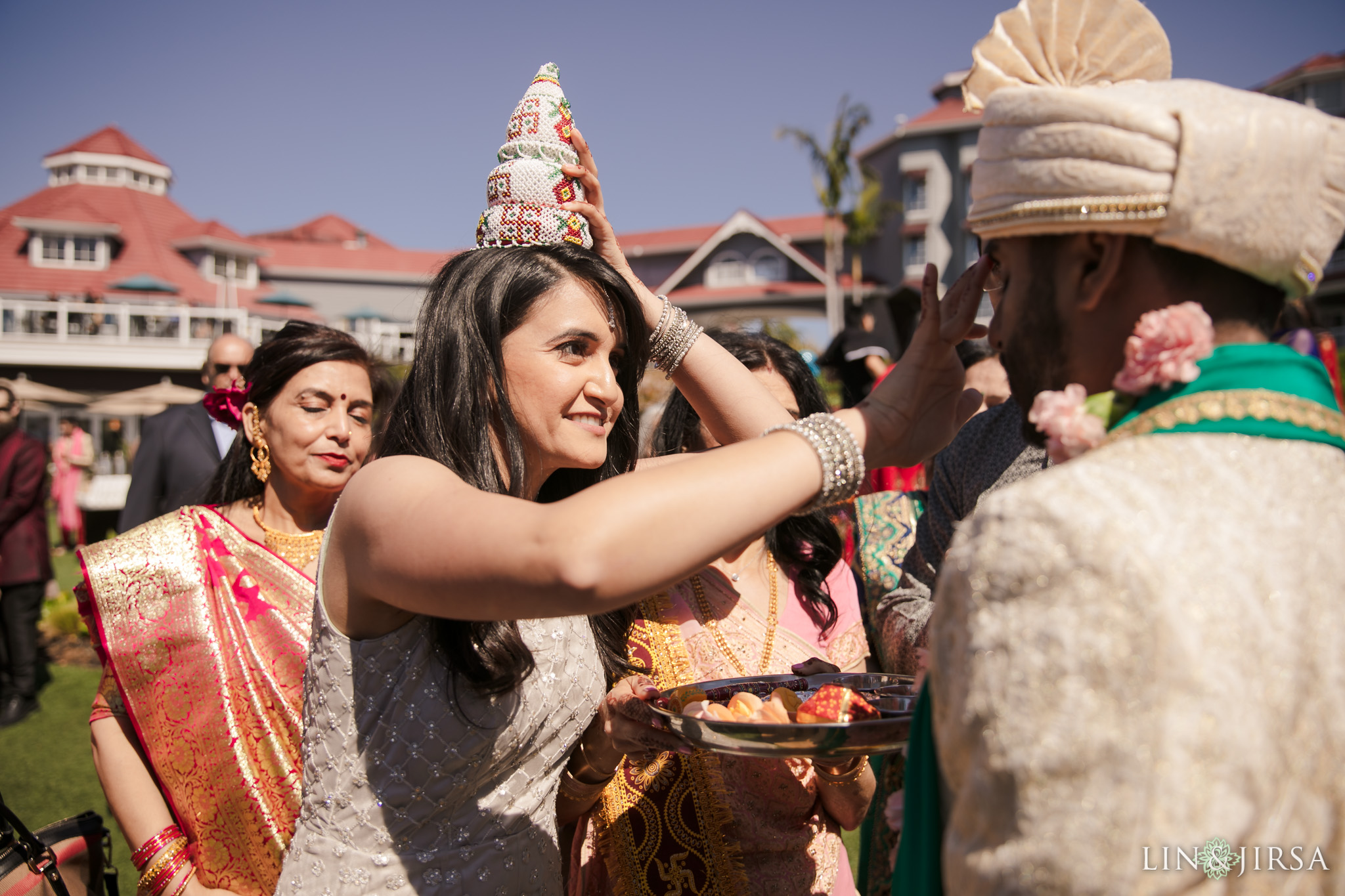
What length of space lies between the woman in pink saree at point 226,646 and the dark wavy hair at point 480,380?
1219 mm

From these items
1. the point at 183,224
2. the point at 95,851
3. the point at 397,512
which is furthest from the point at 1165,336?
the point at 183,224

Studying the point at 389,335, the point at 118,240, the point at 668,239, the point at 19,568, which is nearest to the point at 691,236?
the point at 668,239

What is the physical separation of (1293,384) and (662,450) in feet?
7.03

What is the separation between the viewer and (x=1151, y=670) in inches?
40.3

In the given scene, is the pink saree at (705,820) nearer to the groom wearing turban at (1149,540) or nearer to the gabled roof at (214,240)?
the groom wearing turban at (1149,540)

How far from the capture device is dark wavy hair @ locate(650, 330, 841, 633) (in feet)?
9.42

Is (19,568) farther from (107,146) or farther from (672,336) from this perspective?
(107,146)

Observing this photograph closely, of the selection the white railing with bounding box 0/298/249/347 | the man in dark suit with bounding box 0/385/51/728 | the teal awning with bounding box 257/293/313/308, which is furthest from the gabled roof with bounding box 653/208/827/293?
the man in dark suit with bounding box 0/385/51/728

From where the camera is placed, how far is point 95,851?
2.67 m

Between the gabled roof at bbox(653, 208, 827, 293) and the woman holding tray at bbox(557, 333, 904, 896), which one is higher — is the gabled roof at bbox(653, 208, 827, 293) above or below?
above

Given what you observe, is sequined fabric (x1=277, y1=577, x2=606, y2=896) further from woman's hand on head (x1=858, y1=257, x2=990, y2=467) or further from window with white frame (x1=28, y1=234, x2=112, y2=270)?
window with white frame (x1=28, y1=234, x2=112, y2=270)

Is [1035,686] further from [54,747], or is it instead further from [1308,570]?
[54,747]

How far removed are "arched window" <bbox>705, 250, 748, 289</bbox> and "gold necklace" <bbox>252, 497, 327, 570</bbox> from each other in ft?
96.8

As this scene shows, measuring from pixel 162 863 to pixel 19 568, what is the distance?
5.81 meters
